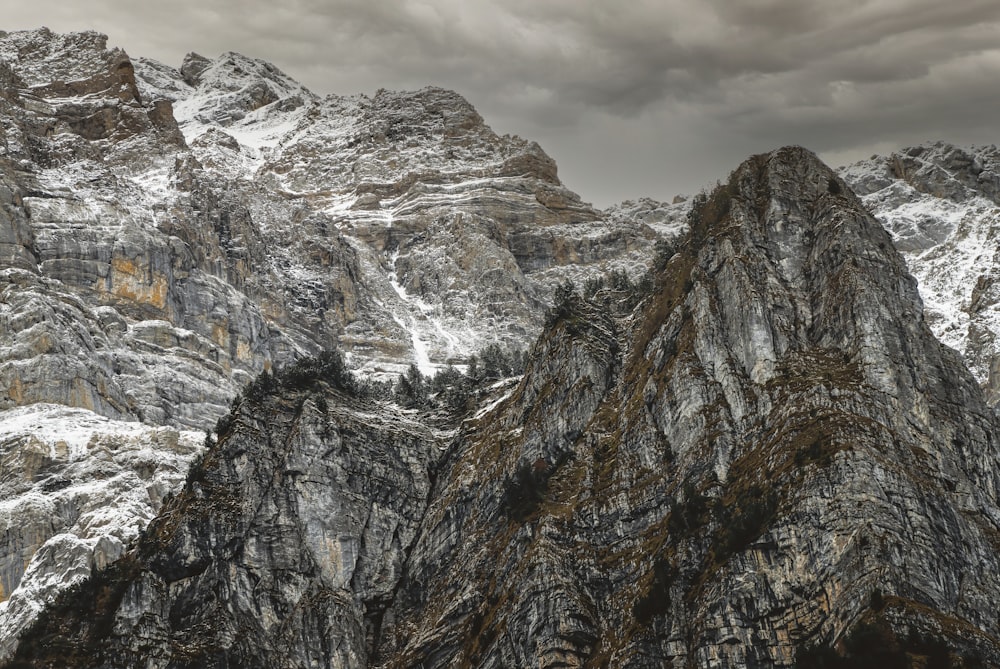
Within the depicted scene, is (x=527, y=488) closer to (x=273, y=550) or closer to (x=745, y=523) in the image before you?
(x=273, y=550)

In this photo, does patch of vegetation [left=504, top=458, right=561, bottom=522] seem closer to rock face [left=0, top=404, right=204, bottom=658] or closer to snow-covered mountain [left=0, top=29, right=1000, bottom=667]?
snow-covered mountain [left=0, top=29, right=1000, bottom=667]

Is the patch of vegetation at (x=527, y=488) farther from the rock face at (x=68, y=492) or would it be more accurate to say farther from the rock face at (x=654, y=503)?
the rock face at (x=68, y=492)

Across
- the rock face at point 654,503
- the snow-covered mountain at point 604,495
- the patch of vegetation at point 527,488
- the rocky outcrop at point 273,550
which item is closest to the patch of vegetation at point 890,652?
the rock face at point 654,503

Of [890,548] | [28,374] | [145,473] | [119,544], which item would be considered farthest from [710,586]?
[28,374]

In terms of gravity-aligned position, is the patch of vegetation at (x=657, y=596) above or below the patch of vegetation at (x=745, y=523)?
below

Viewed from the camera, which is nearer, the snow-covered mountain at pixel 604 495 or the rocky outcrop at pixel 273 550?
the snow-covered mountain at pixel 604 495

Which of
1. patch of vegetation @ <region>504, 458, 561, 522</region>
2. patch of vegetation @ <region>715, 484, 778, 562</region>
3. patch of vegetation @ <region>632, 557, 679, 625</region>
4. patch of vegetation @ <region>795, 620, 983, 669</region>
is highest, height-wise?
patch of vegetation @ <region>504, 458, 561, 522</region>

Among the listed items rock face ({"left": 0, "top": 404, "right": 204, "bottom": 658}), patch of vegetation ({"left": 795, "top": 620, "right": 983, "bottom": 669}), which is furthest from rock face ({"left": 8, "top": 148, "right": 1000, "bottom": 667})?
rock face ({"left": 0, "top": 404, "right": 204, "bottom": 658})

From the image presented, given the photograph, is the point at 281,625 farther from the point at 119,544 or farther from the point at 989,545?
the point at 989,545

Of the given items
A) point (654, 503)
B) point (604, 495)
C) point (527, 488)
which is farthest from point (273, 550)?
point (654, 503)

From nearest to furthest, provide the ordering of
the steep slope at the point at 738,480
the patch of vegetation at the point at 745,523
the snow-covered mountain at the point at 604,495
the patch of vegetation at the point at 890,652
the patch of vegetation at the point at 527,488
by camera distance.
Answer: the patch of vegetation at the point at 890,652 → the steep slope at the point at 738,480 → the snow-covered mountain at the point at 604,495 → the patch of vegetation at the point at 745,523 → the patch of vegetation at the point at 527,488
